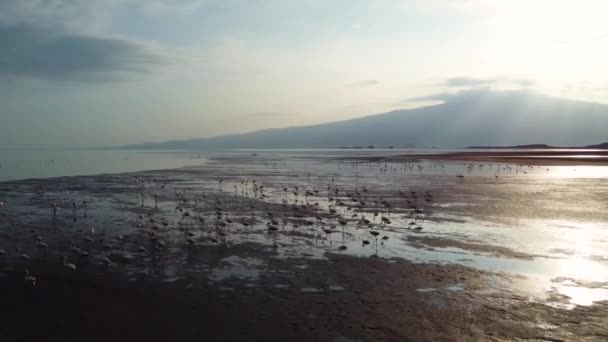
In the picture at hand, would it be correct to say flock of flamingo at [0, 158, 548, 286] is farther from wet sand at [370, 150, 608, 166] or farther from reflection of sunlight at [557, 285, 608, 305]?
wet sand at [370, 150, 608, 166]

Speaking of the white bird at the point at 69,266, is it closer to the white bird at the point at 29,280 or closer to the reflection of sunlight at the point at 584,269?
the white bird at the point at 29,280

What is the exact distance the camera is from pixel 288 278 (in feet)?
39.9

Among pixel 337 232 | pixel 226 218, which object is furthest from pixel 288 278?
pixel 226 218

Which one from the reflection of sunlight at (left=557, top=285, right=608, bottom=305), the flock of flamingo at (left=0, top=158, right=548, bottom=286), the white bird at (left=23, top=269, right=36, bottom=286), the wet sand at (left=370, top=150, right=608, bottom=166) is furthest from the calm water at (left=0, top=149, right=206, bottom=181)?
the reflection of sunlight at (left=557, top=285, right=608, bottom=305)

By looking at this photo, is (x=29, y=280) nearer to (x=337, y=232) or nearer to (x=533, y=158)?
(x=337, y=232)

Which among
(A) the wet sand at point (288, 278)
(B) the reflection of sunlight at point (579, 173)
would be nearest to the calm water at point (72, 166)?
(A) the wet sand at point (288, 278)

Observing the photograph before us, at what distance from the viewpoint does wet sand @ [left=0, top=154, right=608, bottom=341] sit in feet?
29.4

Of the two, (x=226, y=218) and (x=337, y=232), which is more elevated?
(x=226, y=218)

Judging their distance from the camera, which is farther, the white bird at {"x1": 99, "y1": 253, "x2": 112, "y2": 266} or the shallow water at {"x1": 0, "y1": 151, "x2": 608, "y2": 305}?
the white bird at {"x1": 99, "y1": 253, "x2": 112, "y2": 266}

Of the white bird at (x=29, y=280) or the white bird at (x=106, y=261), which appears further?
the white bird at (x=106, y=261)

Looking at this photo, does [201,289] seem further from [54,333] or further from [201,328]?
[54,333]

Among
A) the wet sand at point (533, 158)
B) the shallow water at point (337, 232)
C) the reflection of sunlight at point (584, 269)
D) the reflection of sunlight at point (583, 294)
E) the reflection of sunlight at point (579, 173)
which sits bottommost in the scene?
the reflection of sunlight at point (583, 294)

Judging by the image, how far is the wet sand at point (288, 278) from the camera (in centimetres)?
896

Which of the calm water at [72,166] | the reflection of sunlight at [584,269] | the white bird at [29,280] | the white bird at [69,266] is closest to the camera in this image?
the white bird at [29,280]
